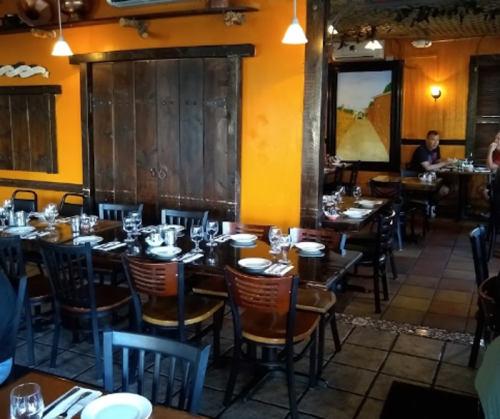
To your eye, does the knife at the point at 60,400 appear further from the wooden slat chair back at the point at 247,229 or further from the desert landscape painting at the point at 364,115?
the desert landscape painting at the point at 364,115

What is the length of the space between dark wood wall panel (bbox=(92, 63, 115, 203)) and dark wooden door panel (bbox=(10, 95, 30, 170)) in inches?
40.0

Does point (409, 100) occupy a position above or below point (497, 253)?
above

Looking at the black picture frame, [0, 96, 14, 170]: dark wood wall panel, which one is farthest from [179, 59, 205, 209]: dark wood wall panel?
the black picture frame

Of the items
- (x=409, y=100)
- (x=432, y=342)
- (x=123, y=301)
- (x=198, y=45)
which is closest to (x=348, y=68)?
(x=409, y=100)

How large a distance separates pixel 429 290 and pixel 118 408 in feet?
13.5

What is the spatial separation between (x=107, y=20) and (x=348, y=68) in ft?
18.6

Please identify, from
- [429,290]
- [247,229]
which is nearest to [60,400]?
[247,229]

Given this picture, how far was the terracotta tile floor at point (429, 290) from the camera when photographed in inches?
172

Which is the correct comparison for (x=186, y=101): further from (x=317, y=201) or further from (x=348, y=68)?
(x=348, y=68)

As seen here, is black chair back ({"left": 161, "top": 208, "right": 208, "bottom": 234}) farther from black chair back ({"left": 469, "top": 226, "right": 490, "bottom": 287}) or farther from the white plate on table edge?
black chair back ({"left": 469, "top": 226, "right": 490, "bottom": 287})

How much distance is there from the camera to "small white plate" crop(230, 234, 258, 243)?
3.76 metres

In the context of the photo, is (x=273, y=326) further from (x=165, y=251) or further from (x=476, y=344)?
(x=476, y=344)

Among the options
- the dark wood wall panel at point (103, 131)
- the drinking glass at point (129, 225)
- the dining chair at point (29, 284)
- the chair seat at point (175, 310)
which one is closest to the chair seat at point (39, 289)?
the dining chair at point (29, 284)

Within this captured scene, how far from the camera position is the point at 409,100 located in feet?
31.2
